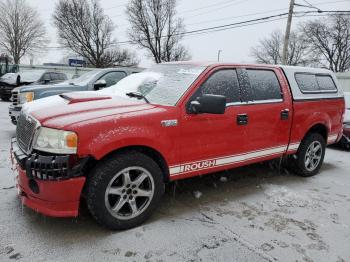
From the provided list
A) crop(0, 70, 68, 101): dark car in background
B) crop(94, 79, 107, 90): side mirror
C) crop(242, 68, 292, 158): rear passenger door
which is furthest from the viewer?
crop(0, 70, 68, 101): dark car in background

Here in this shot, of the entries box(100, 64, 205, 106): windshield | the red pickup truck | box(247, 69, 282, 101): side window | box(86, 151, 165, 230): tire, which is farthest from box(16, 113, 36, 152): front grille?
box(247, 69, 282, 101): side window

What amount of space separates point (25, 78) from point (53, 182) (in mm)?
13180

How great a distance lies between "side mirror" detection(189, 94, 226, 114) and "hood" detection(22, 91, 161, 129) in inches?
17.4

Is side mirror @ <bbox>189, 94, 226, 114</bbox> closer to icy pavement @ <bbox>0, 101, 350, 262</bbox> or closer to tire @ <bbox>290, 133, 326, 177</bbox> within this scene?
icy pavement @ <bbox>0, 101, 350, 262</bbox>

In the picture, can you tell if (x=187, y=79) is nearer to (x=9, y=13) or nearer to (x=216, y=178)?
(x=216, y=178)

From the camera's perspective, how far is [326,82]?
566 centimetres

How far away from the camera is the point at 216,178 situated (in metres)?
4.98

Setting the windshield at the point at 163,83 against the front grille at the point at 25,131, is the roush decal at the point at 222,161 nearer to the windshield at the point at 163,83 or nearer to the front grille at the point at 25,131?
the windshield at the point at 163,83

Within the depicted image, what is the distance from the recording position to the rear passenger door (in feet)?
14.0

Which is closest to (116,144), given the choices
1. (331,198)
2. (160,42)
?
(331,198)

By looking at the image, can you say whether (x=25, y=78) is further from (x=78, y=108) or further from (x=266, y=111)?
(x=266, y=111)

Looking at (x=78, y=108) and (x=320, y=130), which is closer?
(x=78, y=108)

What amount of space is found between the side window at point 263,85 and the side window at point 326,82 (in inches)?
47.9

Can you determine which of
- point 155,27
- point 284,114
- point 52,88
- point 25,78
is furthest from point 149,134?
point 155,27
